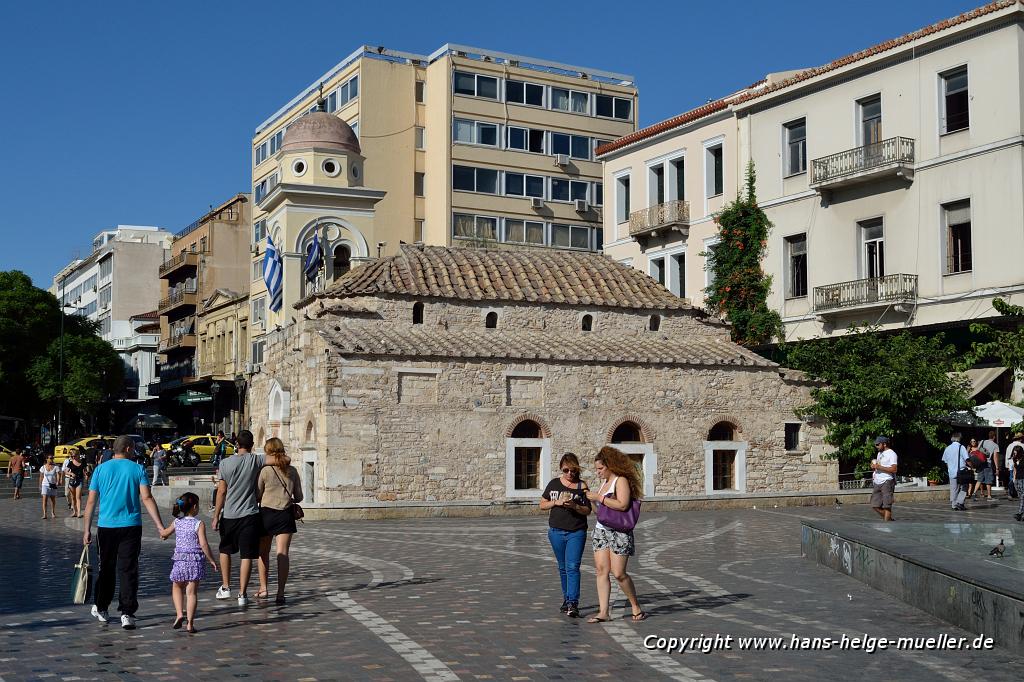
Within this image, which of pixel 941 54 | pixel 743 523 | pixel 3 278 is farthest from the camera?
pixel 3 278

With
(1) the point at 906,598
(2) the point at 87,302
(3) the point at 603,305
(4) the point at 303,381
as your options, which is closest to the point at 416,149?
(3) the point at 603,305

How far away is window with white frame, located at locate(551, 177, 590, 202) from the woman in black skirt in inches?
1924

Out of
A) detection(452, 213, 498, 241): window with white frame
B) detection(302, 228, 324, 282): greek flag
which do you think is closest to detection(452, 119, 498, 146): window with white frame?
detection(452, 213, 498, 241): window with white frame

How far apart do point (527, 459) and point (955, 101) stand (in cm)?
1492

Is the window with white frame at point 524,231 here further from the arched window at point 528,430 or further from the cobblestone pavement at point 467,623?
the cobblestone pavement at point 467,623

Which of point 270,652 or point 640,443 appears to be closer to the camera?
point 270,652

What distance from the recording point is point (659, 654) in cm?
992

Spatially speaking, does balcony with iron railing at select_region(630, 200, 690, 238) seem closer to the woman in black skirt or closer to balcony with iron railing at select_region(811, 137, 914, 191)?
balcony with iron railing at select_region(811, 137, 914, 191)

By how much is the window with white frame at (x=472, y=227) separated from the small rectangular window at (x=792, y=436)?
89.7 feet

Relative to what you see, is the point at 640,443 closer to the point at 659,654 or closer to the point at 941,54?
the point at 941,54

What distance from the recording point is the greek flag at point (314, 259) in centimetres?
3550

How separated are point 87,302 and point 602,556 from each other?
345ft

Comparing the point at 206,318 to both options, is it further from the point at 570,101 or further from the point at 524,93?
the point at 570,101

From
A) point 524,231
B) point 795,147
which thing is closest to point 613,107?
point 524,231
